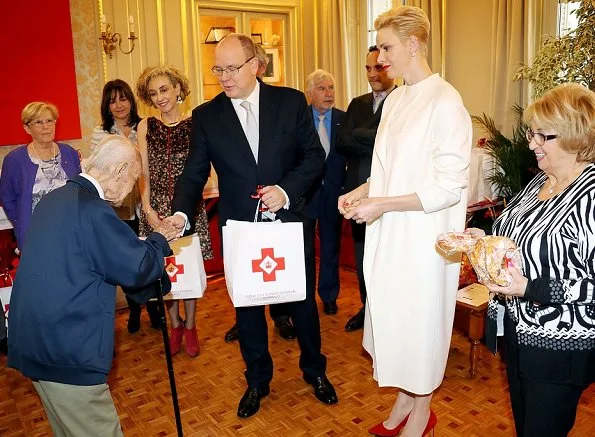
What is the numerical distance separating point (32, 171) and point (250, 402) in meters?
1.98

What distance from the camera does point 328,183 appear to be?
170 inches

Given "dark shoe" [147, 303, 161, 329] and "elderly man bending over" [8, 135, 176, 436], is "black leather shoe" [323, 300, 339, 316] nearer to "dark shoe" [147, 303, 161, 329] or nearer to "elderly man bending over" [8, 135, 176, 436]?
"dark shoe" [147, 303, 161, 329]

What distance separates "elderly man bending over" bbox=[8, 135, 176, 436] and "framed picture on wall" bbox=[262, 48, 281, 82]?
5.87 m

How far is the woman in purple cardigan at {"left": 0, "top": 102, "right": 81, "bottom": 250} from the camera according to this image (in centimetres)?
360

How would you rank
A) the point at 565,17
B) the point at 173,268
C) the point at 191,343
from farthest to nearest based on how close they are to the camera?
1. the point at 565,17
2. the point at 191,343
3. the point at 173,268

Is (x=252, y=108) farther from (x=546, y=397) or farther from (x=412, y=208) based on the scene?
(x=546, y=397)

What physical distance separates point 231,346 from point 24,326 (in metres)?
2.15

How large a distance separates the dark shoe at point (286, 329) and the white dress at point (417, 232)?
1629 mm

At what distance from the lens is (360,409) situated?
298cm

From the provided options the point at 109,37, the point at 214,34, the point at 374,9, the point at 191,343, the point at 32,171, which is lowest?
the point at 191,343

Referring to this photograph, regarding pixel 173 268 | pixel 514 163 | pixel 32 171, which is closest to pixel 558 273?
pixel 173 268

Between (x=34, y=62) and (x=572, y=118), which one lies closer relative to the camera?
(x=572, y=118)

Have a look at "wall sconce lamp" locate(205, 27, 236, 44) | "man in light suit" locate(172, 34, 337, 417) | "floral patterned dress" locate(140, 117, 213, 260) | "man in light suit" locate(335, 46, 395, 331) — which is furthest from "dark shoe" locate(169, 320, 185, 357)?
"wall sconce lamp" locate(205, 27, 236, 44)

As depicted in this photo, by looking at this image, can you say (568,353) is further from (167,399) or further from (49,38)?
(49,38)
